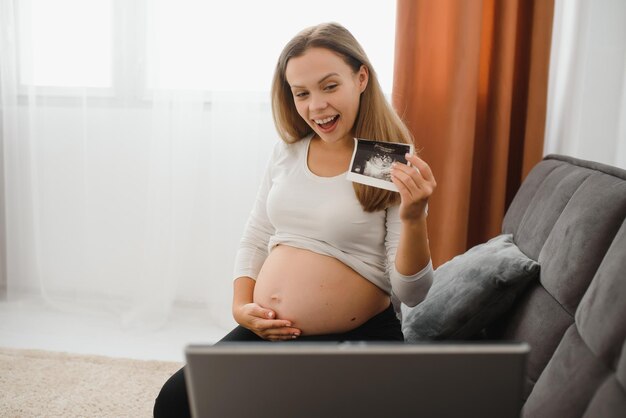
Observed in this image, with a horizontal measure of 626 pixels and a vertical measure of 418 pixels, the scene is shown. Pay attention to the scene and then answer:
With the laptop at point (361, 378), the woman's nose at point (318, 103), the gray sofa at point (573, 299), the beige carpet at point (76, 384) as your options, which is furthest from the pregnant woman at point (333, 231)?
the beige carpet at point (76, 384)

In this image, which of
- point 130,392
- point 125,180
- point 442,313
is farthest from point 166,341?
point 442,313

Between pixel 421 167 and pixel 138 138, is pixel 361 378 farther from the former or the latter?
pixel 138 138

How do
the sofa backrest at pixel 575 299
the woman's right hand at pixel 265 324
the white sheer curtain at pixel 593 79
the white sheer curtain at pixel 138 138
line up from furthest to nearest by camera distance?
the white sheer curtain at pixel 138 138
the white sheer curtain at pixel 593 79
the woman's right hand at pixel 265 324
the sofa backrest at pixel 575 299

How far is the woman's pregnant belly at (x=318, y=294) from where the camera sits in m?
1.29

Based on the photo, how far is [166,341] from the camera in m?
2.47

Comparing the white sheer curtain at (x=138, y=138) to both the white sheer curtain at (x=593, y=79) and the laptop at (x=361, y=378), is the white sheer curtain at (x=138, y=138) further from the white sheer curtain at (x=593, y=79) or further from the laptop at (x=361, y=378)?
the laptop at (x=361, y=378)

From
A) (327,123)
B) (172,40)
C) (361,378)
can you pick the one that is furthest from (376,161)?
(172,40)

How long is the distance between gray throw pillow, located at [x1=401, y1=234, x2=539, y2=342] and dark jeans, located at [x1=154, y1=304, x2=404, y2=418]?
82 millimetres

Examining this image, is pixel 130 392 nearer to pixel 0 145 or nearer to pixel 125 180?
pixel 125 180

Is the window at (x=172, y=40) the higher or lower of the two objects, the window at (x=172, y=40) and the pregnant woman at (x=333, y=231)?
the higher

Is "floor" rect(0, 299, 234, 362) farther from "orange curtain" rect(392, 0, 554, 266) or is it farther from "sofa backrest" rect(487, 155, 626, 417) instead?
"sofa backrest" rect(487, 155, 626, 417)

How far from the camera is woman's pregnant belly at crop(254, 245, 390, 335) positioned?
129 cm

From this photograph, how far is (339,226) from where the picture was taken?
1333mm

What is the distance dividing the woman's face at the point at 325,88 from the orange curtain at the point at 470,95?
89cm
